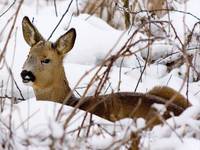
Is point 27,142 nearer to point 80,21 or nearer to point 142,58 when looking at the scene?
point 142,58

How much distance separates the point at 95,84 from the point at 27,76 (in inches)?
24.4

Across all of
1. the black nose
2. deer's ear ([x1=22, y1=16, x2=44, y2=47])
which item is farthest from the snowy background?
deer's ear ([x1=22, y1=16, x2=44, y2=47])

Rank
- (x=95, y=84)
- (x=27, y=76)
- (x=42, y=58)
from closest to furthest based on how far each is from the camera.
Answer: (x=27, y=76) < (x=42, y=58) < (x=95, y=84)

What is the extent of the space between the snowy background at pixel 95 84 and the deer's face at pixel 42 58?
19 cm

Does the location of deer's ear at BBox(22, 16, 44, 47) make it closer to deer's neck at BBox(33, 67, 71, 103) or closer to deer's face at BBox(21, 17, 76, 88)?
deer's face at BBox(21, 17, 76, 88)

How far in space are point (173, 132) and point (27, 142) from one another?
0.72m

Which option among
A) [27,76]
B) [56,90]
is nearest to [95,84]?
[56,90]

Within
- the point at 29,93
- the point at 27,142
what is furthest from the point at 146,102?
the point at 27,142

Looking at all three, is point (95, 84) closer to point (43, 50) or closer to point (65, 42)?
point (65, 42)

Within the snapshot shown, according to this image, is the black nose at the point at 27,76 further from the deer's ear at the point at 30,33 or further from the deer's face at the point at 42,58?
the deer's ear at the point at 30,33

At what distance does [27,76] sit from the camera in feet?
17.9

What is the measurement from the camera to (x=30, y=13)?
8.02 meters

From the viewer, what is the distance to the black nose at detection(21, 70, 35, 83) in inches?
213

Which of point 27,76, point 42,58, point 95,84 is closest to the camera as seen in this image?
point 27,76
